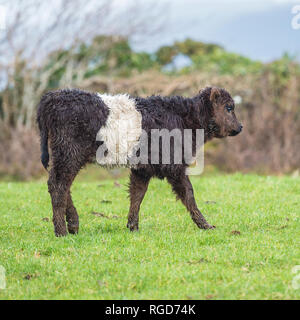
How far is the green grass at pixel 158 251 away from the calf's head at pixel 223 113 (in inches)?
57.9

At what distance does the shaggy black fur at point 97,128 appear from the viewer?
684cm

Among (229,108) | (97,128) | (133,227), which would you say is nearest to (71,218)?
(133,227)

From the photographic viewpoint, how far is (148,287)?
5.12 metres

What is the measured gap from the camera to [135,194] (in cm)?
764

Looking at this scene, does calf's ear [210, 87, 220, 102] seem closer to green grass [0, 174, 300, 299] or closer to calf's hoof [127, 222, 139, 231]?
green grass [0, 174, 300, 299]

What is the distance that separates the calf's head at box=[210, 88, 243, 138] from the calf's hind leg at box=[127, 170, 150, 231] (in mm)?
1486

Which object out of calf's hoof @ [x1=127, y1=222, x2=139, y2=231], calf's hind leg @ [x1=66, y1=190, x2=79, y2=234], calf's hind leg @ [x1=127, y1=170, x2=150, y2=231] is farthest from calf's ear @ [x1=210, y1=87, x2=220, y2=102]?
calf's hind leg @ [x1=66, y1=190, x2=79, y2=234]

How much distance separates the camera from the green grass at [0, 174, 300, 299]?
16.7 feet

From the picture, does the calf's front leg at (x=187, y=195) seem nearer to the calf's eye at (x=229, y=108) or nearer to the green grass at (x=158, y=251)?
the green grass at (x=158, y=251)

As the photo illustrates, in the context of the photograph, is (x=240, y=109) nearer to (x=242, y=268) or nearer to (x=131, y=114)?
(x=131, y=114)

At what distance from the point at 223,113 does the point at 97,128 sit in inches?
87.6

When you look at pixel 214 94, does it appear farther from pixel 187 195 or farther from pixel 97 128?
pixel 97 128
